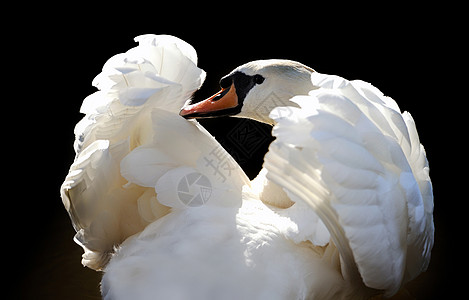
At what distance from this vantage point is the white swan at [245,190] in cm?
141

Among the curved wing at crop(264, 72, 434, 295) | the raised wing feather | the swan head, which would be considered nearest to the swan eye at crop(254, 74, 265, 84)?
the swan head

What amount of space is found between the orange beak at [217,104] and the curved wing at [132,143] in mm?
79

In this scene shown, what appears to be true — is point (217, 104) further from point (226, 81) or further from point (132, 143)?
point (132, 143)

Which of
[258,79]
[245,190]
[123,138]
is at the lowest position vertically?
[245,190]

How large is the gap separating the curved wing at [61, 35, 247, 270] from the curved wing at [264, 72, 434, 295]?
0.47 m

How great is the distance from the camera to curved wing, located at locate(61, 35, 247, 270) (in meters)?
1.79

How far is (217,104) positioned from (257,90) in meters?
0.15

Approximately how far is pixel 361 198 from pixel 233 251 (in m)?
0.41

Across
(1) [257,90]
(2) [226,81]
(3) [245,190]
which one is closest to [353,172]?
(3) [245,190]

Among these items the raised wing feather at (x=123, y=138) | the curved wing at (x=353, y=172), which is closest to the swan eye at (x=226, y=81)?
the raised wing feather at (x=123, y=138)

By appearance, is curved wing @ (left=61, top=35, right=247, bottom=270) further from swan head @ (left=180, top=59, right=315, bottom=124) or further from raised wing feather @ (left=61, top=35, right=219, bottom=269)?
swan head @ (left=180, top=59, right=315, bottom=124)

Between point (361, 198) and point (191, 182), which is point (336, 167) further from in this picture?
point (191, 182)

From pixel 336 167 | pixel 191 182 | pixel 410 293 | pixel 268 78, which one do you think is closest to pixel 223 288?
pixel 191 182

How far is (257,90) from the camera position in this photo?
2070 mm
